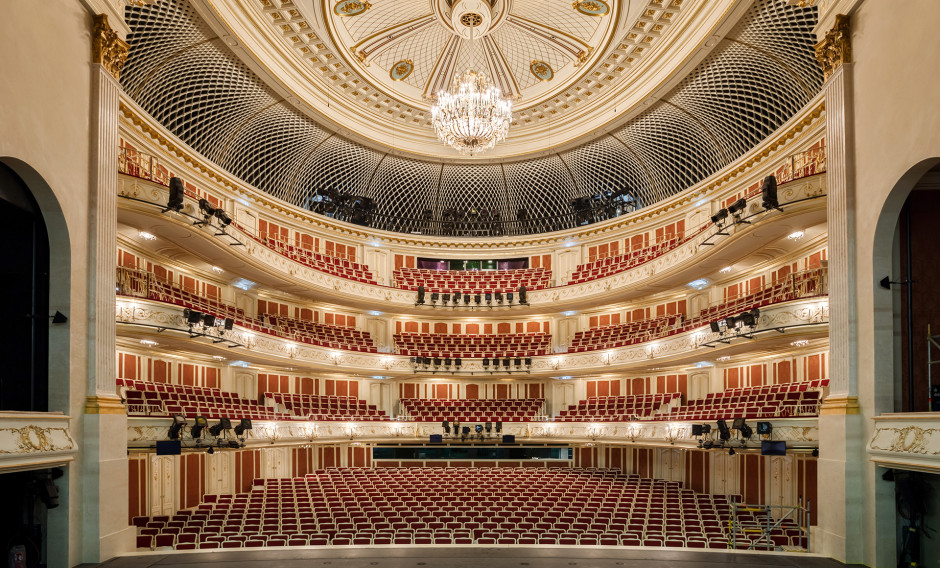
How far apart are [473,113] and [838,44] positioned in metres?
9.76

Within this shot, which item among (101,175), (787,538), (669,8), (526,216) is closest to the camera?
(101,175)

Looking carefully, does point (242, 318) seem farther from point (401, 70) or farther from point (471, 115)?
point (471, 115)

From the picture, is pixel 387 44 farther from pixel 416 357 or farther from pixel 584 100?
pixel 416 357

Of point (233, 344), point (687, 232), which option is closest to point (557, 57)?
point (687, 232)

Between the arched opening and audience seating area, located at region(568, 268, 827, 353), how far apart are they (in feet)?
51.3

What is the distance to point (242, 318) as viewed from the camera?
938 inches

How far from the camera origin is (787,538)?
13500 millimetres

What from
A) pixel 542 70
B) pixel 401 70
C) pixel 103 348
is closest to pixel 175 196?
pixel 103 348

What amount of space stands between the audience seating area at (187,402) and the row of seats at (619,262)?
46.4ft

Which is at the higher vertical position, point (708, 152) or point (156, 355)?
point (708, 152)

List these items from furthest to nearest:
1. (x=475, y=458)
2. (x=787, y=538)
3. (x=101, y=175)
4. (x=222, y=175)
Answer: (x=475, y=458)
(x=222, y=175)
(x=787, y=538)
(x=101, y=175)

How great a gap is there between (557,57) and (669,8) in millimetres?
5255

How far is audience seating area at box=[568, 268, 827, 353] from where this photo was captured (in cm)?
1733

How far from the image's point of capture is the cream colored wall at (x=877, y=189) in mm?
9531
